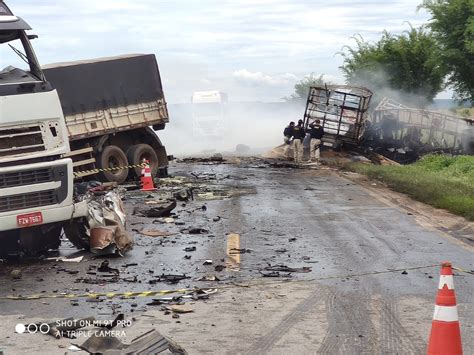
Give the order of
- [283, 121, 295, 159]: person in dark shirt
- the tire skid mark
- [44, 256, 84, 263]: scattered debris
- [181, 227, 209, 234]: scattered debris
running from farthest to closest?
1. [283, 121, 295, 159]: person in dark shirt
2. [181, 227, 209, 234]: scattered debris
3. [44, 256, 84, 263]: scattered debris
4. the tire skid mark

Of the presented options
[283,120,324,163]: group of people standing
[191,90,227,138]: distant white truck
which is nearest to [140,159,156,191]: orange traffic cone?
[283,120,324,163]: group of people standing

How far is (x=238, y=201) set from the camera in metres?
17.5

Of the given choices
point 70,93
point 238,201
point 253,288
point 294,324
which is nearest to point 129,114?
point 70,93

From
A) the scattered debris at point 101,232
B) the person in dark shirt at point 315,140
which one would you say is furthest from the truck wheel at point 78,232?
the person in dark shirt at point 315,140

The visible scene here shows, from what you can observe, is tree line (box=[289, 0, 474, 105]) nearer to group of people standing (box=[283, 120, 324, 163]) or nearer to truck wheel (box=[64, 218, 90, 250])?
group of people standing (box=[283, 120, 324, 163])

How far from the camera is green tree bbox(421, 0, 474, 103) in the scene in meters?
40.0

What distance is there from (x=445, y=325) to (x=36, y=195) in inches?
241

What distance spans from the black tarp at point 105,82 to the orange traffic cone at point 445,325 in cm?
1663

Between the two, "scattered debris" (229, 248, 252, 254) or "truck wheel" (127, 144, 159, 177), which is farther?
"truck wheel" (127, 144, 159, 177)

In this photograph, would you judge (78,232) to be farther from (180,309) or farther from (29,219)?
(180,309)

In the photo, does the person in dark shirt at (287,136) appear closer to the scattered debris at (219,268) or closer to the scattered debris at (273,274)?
the scattered debris at (219,268)

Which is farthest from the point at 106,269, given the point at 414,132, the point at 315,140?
the point at 414,132

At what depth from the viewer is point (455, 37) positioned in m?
40.7

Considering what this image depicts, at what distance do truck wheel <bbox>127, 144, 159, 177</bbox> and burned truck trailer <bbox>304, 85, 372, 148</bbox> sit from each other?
33.9ft
